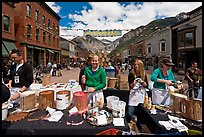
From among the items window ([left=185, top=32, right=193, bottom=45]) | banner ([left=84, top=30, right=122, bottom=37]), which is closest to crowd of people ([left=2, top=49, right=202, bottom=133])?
banner ([left=84, top=30, right=122, bottom=37])

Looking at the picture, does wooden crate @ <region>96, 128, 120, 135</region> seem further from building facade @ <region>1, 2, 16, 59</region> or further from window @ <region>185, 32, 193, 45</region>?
window @ <region>185, 32, 193, 45</region>

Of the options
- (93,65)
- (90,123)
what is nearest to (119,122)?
(90,123)

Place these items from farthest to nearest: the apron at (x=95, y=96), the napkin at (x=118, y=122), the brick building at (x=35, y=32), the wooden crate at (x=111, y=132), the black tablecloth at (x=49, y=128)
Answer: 1. the brick building at (x=35, y=32)
2. the apron at (x=95, y=96)
3. the napkin at (x=118, y=122)
4. the black tablecloth at (x=49, y=128)
5. the wooden crate at (x=111, y=132)

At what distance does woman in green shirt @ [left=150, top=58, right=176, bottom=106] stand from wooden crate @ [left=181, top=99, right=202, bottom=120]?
46cm

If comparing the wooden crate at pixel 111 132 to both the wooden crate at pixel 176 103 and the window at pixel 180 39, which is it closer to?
the wooden crate at pixel 176 103

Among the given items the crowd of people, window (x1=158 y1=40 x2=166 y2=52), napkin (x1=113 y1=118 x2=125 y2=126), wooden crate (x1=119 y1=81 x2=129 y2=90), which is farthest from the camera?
window (x1=158 y1=40 x2=166 y2=52)

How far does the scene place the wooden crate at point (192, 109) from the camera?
1931 millimetres

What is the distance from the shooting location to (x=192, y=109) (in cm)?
199

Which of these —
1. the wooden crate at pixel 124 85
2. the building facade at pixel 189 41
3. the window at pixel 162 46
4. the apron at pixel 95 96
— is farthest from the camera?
the window at pixel 162 46

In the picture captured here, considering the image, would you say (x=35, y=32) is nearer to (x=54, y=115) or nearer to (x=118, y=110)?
(x=54, y=115)

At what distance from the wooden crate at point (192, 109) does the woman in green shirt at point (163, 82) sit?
0.46 meters

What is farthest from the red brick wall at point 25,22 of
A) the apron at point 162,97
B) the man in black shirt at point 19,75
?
the apron at point 162,97

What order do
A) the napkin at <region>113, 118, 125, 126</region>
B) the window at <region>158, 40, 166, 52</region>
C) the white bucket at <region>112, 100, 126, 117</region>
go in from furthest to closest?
1. the window at <region>158, 40, 166, 52</region>
2. the white bucket at <region>112, 100, 126, 117</region>
3. the napkin at <region>113, 118, 125, 126</region>

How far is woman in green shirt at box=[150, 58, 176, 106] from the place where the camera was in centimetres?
260
